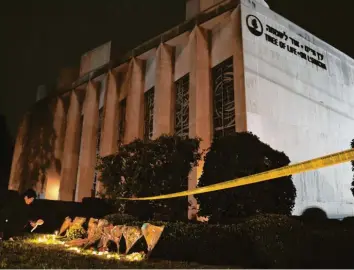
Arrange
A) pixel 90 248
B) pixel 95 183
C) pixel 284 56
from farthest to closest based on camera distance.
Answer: pixel 95 183 → pixel 284 56 → pixel 90 248

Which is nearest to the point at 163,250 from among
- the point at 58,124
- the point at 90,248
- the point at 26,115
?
the point at 90,248

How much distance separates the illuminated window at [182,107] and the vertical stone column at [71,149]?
13118 mm

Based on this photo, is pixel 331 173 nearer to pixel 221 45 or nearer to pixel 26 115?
pixel 221 45

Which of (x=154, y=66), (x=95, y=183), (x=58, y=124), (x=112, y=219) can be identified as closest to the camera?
(x=112, y=219)

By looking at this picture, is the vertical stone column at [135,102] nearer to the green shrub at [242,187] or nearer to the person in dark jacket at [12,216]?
the green shrub at [242,187]

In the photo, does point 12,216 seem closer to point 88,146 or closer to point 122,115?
point 122,115

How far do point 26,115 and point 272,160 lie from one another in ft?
112

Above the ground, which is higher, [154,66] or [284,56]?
[154,66]

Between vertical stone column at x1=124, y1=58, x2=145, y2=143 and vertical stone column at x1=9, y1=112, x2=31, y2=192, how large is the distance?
1812cm

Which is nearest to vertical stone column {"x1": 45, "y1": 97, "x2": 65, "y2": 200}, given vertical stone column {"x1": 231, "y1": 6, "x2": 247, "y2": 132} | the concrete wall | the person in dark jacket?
vertical stone column {"x1": 231, "y1": 6, "x2": 247, "y2": 132}

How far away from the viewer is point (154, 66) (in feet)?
78.0

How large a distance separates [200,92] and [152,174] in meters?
7.74

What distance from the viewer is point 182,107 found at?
68.6 ft

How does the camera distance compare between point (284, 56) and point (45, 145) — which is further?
point (45, 145)
